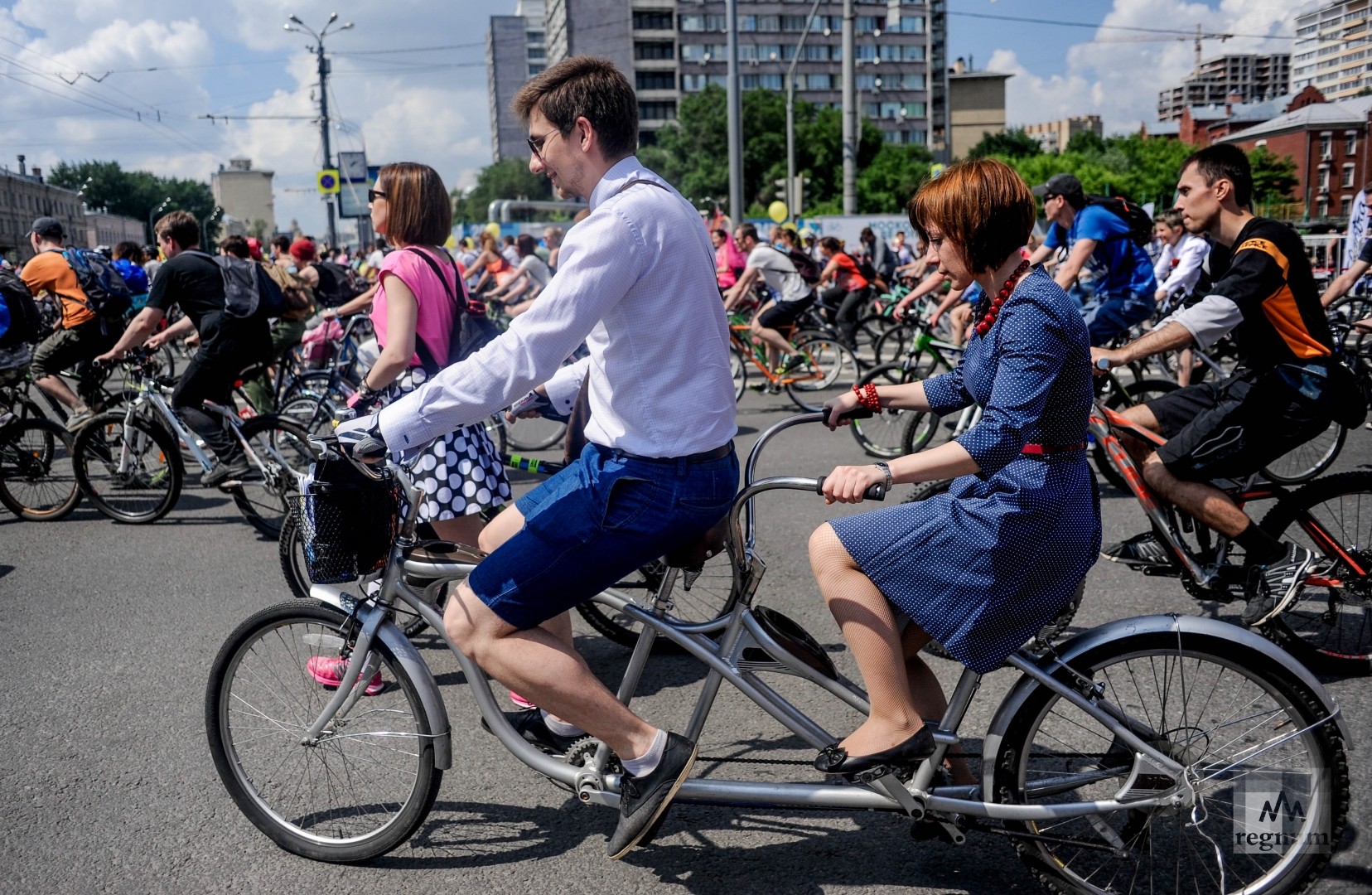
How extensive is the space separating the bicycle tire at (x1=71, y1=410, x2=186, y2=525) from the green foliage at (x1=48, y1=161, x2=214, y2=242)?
106m

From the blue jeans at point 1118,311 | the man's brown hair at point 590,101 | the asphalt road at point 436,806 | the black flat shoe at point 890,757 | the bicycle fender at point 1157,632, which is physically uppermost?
the man's brown hair at point 590,101

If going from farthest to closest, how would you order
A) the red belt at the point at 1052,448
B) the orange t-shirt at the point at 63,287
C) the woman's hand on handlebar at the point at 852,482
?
the orange t-shirt at the point at 63,287 → the red belt at the point at 1052,448 → the woman's hand on handlebar at the point at 852,482

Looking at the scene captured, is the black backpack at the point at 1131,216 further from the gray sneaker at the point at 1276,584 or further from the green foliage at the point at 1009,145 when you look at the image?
the green foliage at the point at 1009,145

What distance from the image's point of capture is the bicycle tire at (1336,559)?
407 centimetres

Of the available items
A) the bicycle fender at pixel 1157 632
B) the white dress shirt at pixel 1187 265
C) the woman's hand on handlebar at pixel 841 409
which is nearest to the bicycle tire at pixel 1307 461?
the white dress shirt at pixel 1187 265

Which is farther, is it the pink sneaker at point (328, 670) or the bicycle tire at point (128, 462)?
the bicycle tire at point (128, 462)

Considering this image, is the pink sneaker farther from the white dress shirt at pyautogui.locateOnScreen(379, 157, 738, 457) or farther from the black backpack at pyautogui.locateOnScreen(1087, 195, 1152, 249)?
the black backpack at pyautogui.locateOnScreen(1087, 195, 1152, 249)

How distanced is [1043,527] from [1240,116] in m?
126

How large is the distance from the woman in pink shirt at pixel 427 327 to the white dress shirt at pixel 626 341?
1505 millimetres

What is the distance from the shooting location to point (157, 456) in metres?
7.08

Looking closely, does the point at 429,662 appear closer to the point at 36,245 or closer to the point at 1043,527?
the point at 1043,527

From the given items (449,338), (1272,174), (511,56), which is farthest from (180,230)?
(511,56)

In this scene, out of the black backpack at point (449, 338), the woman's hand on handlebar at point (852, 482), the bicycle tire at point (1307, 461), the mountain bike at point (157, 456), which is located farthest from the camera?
the bicycle tire at point (1307, 461)

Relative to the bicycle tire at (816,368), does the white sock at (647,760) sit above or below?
below
